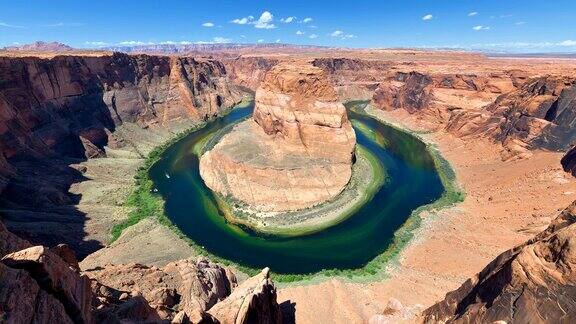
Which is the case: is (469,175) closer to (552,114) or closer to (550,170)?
(550,170)

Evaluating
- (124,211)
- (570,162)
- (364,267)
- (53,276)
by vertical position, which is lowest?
(364,267)

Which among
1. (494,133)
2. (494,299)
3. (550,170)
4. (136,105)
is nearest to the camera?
(494,299)

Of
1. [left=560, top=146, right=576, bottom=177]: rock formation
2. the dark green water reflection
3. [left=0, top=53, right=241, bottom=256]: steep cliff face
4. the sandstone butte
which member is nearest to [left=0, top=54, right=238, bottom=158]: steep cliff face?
[left=0, top=53, right=241, bottom=256]: steep cliff face

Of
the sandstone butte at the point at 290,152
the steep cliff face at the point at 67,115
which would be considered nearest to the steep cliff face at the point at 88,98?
the steep cliff face at the point at 67,115

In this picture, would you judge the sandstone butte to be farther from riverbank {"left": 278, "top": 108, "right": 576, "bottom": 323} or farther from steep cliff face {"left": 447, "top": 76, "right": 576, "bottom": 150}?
steep cliff face {"left": 447, "top": 76, "right": 576, "bottom": 150}

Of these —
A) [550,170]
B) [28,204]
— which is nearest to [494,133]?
[550,170]

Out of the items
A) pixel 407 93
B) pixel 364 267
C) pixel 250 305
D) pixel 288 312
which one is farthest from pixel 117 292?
pixel 407 93

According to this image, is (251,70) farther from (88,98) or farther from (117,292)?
(117,292)
